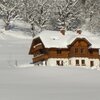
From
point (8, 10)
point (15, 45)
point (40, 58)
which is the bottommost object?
point (40, 58)

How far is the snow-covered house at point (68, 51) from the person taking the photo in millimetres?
69938

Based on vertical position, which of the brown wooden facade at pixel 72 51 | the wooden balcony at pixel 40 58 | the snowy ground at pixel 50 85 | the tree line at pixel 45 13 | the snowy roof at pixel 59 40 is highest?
the tree line at pixel 45 13

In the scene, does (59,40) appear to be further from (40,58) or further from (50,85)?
(50,85)

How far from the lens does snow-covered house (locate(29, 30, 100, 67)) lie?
69938 millimetres

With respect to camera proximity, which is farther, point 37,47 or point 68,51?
point 37,47

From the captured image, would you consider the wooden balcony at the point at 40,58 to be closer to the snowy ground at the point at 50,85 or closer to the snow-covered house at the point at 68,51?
the snow-covered house at the point at 68,51

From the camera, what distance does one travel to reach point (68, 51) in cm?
7062

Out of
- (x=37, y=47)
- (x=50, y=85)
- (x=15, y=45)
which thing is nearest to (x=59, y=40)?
(x=37, y=47)

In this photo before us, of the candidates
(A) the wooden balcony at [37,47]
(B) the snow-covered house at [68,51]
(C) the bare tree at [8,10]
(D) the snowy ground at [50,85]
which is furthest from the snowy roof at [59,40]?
(C) the bare tree at [8,10]

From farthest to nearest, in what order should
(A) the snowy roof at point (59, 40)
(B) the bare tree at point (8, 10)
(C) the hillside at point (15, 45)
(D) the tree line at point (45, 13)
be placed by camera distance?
(D) the tree line at point (45, 13) < (B) the bare tree at point (8, 10) < (A) the snowy roof at point (59, 40) < (C) the hillside at point (15, 45)

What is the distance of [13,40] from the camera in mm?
84188

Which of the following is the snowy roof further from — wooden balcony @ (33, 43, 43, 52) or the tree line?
the tree line

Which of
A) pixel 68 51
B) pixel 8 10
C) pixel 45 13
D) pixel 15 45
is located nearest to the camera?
pixel 68 51

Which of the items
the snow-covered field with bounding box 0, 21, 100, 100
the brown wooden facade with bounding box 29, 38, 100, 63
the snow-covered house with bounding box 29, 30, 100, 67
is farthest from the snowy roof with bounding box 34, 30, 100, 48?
the snow-covered field with bounding box 0, 21, 100, 100
